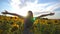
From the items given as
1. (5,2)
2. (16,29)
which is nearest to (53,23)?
(16,29)

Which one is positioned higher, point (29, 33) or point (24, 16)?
point (24, 16)

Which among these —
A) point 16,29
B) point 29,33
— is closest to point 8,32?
point 16,29

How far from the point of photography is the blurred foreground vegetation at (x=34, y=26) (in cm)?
191

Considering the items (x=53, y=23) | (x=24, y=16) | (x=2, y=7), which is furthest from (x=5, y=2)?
(x=53, y=23)

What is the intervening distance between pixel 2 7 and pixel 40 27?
1.66 feet

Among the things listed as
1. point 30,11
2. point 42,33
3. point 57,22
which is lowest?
point 42,33

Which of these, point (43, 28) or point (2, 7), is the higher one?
point (2, 7)

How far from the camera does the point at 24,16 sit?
1.94m

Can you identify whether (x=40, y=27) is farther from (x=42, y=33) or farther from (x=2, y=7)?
(x=2, y=7)

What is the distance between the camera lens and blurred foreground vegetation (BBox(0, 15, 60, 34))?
191 centimetres

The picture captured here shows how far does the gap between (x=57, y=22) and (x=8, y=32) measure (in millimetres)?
577

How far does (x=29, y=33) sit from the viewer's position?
192 centimetres

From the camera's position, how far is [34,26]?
6.29 ft

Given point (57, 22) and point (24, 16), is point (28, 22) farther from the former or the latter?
point (57, 22)
